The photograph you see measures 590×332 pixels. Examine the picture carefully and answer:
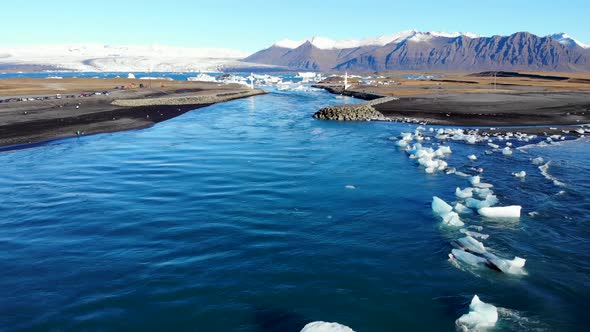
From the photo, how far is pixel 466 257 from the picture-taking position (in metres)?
9.02

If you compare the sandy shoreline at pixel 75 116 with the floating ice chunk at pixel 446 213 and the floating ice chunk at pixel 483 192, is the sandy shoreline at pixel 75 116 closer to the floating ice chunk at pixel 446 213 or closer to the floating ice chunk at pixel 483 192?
the floating ice chunk at pixel 446 213

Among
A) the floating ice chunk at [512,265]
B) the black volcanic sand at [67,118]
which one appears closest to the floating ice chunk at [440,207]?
the floating ice chunk at [512,265]

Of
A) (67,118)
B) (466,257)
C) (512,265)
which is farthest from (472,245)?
(67,118)

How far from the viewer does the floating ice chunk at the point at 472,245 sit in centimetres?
920

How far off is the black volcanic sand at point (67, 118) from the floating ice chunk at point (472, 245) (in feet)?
79.4

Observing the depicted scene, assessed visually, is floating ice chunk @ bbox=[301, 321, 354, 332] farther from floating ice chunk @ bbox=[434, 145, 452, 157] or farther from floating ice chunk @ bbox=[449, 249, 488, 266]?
floating ice chunk @ bbox=[434, 145, 452, 157]

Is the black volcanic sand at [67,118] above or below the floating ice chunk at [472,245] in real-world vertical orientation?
above

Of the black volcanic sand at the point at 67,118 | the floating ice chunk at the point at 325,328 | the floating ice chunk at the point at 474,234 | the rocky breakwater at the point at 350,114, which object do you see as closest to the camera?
the floating ice chunk at the point at 325,328

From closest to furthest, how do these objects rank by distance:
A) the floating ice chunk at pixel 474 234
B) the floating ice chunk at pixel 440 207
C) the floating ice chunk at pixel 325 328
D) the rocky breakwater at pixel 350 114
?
the floating ice chunk at pixel 325 328 < the floating ice chunk at pixel 474 234 < the floating ice chunk at pixel 440 207 < the rocky breakwater at pixel 350 114

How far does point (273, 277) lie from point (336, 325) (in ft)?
8.28

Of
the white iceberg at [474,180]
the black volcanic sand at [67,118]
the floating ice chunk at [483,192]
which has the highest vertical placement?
the black volcanic sand at [67,118]

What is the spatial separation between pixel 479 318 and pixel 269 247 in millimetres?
4871

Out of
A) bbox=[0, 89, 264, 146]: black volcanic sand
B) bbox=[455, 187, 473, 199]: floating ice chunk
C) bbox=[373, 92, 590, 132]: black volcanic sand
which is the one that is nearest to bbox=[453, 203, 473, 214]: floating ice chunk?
bbox=[455, 187, 473, 199]: floating ice chunk

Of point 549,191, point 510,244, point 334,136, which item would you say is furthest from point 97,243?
point 334,136
